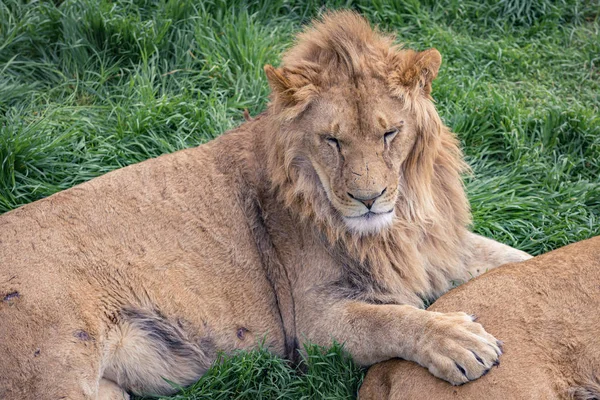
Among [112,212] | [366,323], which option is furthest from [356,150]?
[112,212]

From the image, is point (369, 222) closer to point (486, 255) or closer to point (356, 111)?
point (356, 111)

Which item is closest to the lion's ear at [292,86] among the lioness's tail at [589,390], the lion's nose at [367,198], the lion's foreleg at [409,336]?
the lion's nose at [367,198]

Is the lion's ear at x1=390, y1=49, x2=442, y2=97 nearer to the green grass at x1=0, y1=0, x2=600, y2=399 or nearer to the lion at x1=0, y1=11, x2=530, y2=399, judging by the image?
the lion at x1=0, y1=11, x2=530, y2=399

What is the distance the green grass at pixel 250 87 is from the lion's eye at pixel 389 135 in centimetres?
131

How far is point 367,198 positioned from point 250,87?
220 cm

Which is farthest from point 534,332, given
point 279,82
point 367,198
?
point 279,82

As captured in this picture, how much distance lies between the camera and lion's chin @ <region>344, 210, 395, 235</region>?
3619 millimetres

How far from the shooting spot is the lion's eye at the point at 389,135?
140 inches

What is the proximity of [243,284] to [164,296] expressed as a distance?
37 cm

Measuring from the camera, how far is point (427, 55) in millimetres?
3598

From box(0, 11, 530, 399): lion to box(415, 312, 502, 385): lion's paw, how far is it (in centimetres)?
6

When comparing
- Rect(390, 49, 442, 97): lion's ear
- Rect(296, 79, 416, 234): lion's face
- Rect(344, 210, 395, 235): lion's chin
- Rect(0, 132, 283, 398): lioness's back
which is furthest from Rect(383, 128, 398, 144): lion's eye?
Rect(0, 132, 283, 398): lioness's back

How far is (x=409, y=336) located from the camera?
3301 millimetres

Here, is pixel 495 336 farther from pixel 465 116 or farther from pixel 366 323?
pixel 465 116
